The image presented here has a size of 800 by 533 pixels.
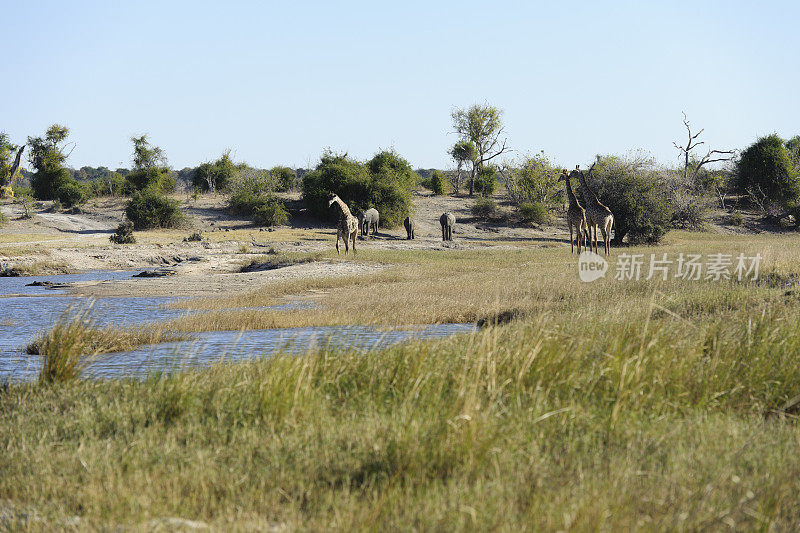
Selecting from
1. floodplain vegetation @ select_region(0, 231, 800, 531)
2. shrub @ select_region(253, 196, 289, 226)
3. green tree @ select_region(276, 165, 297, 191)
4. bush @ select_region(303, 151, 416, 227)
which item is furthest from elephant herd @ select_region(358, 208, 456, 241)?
floodplain vegetation @ select_region(0, 231, 800, 531)

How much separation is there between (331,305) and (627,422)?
10182 mm

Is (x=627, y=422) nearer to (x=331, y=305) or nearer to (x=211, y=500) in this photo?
(x=211, y=500)

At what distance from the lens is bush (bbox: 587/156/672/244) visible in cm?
3300

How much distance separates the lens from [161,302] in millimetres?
16750

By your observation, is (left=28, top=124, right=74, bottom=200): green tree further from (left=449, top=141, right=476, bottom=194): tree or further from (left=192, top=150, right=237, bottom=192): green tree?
(left=449, top=141, right=476, bottom=194): tree

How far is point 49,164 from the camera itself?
53688 millimetres

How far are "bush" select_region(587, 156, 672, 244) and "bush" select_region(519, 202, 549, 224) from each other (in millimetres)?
11262

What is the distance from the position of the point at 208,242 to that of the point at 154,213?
9707 millimetres

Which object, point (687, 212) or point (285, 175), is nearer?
point (687, 212)

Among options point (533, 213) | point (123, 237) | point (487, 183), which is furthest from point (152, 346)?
point (487, 183)

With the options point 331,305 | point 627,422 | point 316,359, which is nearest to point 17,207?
point 331,305

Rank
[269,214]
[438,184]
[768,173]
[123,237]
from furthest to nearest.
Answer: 1. [438,184]
2. [768,173]
3. [269,214]
4. [123,237]

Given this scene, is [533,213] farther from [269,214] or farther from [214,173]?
[214,173]

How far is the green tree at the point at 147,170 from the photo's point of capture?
174 ft
